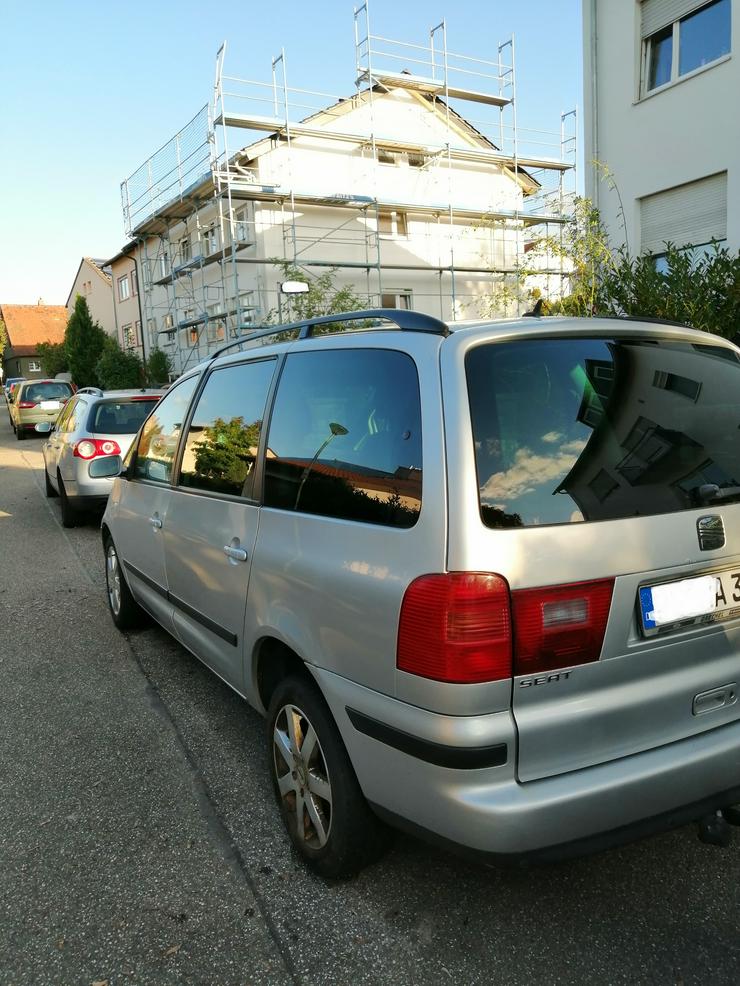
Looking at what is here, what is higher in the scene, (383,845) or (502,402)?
(502,402)

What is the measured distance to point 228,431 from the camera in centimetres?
341

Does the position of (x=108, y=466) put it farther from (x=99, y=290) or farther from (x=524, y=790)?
(x=99, y=290)

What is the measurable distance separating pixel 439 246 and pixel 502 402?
924 inches

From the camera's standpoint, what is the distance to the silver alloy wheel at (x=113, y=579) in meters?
5.21

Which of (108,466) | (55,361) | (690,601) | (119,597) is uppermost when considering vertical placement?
(55,361)

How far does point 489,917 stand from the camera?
2357 millimetres

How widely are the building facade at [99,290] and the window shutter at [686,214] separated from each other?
112 ft

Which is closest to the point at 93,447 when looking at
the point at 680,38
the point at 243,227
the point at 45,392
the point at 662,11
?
the point at 680,38

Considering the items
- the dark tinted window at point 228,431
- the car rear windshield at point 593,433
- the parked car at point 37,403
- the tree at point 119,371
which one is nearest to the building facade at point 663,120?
the dark tinted window at point 228,431

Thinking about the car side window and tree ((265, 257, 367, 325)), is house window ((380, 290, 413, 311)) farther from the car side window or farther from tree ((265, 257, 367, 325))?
the car side window

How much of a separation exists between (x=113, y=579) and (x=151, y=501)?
139 cm

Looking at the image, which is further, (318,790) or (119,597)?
(119,597)

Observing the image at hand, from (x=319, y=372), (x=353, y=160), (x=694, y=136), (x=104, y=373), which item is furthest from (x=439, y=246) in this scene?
(x=319, y=372)

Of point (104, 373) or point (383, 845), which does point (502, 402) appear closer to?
point (383, 845)
